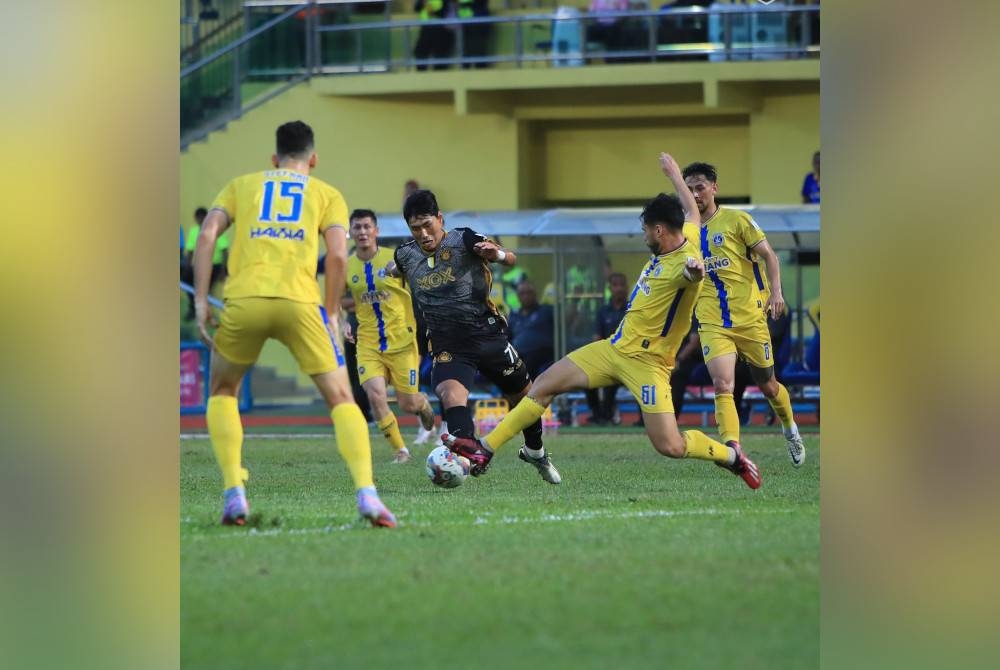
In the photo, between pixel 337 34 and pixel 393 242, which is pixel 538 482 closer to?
pixel 393 242

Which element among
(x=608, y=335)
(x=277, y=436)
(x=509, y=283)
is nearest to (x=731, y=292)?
(x=608, y=335)

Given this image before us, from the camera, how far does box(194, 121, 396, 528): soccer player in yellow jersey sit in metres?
8.18

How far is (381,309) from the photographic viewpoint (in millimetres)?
14047

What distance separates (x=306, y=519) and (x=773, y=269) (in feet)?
14.9

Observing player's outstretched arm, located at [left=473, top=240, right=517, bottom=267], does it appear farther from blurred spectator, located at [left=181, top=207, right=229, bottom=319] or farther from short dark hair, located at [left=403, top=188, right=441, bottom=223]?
blurred spectator, located at [left=181, top=207, right=229, bottom=319]


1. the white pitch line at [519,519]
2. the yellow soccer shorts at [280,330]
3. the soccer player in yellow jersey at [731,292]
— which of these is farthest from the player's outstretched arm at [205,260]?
the soccer player in yellow jersey at [731,292]

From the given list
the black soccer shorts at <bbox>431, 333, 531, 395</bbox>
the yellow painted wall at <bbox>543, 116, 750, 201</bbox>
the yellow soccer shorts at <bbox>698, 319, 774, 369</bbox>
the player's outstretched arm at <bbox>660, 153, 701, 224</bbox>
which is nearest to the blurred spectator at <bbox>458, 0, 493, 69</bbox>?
the yellow painted wall at <bbox>543, 116, 750, 201</bbox>

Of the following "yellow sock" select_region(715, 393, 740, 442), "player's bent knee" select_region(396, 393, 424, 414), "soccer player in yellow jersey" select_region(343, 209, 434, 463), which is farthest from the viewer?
"player's bent knee" select_region(396, 393, 424, 414)

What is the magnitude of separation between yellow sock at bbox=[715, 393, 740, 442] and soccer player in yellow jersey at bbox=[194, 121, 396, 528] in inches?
156

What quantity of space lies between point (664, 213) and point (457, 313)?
171cm

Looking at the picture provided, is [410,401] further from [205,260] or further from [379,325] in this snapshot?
[205,260]
